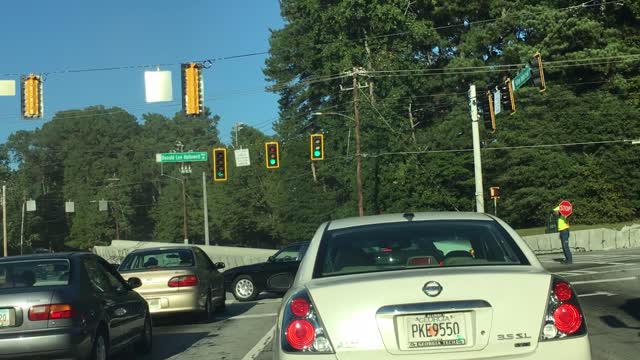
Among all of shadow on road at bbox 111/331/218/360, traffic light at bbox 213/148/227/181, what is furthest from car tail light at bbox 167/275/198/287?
traffic light at bbox 213/148/227/181

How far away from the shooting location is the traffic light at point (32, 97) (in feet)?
74.7

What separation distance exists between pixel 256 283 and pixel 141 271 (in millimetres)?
5712

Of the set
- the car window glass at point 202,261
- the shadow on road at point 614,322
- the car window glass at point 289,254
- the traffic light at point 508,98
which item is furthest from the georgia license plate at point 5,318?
the traffic light at point 508,98

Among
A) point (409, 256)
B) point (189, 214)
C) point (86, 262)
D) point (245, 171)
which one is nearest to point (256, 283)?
point (86, 262)

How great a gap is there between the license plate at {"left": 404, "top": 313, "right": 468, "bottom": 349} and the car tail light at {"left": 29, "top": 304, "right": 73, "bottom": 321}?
498 centimetres

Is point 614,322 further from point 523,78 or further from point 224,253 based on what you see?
point 224,253

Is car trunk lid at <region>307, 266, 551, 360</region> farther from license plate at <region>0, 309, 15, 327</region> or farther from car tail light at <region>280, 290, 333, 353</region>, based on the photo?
license plate at <region>0, 309, 15, 327</region>

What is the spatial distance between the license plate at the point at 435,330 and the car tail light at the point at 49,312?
16.3ft

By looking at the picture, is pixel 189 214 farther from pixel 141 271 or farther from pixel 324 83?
pixel 141 271

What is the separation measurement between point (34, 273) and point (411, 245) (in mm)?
5050

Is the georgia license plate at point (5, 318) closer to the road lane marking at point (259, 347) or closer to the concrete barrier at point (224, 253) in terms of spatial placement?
the road lane marking at point (259, 347)

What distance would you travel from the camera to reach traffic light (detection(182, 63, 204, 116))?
21883mm

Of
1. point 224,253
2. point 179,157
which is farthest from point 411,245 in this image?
point 224,253

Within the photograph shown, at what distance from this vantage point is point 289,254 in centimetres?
1978
